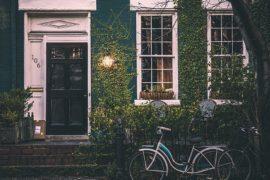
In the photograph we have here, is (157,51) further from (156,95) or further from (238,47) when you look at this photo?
(238,47)

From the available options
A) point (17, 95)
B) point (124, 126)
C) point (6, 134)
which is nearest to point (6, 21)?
point (17, 95)

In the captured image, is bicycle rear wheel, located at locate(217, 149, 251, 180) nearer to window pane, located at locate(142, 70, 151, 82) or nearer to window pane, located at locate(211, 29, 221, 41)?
window pane, located at locate(142, 70, 151, 82)

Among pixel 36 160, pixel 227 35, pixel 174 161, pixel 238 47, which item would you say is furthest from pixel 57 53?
pixel 174 161

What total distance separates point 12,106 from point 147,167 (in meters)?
4.02

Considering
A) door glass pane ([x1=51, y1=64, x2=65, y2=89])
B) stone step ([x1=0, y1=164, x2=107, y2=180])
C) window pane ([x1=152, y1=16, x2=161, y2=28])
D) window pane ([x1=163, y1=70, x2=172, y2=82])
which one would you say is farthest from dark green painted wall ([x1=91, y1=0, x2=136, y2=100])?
stone step ([x1=0, y1=164, x2=107, y2=180])

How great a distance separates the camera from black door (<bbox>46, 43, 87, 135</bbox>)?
1341 centimetres

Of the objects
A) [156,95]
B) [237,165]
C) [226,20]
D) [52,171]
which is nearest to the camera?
[237,165]

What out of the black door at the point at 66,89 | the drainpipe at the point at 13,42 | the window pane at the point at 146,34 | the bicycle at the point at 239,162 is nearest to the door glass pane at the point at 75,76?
the black door at the point at 66,89

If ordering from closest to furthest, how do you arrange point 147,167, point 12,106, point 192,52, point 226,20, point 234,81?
point 147,167, point 234,81, point 12,106, point 192,52, point 226,20

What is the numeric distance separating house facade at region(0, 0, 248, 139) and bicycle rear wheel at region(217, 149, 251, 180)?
156 inches

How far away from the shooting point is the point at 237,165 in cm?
932

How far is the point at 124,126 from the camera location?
10805mm

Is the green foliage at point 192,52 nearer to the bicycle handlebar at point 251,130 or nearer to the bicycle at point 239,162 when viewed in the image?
the bicycle handlebar at point 251,130

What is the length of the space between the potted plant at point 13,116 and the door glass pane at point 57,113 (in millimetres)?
1327
